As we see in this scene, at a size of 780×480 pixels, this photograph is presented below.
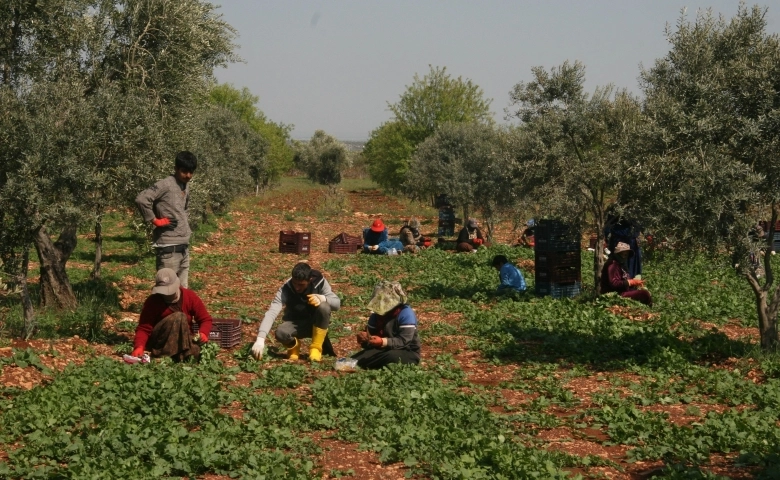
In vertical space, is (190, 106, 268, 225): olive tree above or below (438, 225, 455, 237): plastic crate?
above

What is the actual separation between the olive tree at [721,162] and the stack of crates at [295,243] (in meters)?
17.7

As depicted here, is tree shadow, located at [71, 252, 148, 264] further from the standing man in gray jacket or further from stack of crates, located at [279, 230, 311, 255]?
the standing man in gray jacket

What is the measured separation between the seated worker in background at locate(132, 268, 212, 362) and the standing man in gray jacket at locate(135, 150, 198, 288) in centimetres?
128

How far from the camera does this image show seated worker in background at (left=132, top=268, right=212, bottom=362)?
10.4m

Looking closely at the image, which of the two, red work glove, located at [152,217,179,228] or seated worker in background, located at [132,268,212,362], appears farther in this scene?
red work glove, located at [152,217,179,228]

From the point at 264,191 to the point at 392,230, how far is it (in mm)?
34037

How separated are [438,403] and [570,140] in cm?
1218

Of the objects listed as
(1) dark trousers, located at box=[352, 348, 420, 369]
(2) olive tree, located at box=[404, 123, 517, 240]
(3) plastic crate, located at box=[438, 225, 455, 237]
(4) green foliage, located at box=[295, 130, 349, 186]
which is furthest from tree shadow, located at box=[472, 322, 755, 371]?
(4) green foliage, located at box=[295, 130, 349, 186]

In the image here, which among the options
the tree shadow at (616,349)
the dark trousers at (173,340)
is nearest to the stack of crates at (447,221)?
the tree shadow at (616,349)

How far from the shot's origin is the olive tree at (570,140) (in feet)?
60.8

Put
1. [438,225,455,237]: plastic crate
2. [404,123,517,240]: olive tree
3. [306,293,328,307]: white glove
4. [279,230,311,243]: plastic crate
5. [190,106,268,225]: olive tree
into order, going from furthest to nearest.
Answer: [438,225,455,237]: plastic crate, [404,123,517,240]: olive tree, [190,106,268,225]: olive tree, [279,230,311,243]: plastic crate, [306,293,328,307]: white glove

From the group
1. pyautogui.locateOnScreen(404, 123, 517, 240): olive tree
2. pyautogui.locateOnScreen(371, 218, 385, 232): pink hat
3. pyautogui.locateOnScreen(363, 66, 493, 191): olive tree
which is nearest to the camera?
pyautogui.locateOnScreen(371, 218, 385, 232): pink hat

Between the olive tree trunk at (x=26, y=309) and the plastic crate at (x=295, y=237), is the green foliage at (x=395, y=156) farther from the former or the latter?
the olive tree trunk at (x=26, y=309)

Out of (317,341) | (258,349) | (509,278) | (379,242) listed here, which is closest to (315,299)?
(317,341)
